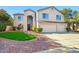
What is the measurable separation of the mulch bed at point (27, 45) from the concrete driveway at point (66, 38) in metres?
0.09

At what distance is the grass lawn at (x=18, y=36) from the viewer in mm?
3869

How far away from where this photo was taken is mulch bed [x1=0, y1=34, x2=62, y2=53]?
12.5ft

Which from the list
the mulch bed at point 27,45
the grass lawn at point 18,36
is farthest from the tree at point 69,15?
the grass lawn at point 18,36

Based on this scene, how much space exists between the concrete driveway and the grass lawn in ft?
1.11

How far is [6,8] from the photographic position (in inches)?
151

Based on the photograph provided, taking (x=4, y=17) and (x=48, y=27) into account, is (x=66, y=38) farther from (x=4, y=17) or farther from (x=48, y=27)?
(x=4, y=17)

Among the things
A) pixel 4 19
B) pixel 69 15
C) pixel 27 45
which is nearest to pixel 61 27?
pixel 69 15

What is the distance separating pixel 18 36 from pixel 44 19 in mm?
580

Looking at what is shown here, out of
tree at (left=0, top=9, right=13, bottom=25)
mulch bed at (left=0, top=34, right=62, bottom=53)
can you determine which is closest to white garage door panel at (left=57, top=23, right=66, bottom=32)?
mulch bed at (left=0, top=34, right=62, bottom=53)

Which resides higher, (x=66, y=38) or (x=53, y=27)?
(x=53, y=27)

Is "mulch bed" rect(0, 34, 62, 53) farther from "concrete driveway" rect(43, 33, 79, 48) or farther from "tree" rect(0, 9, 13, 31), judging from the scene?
"tree" rect(0, 9, 13, 31)

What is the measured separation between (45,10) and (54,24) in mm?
323

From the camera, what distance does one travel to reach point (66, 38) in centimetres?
393
